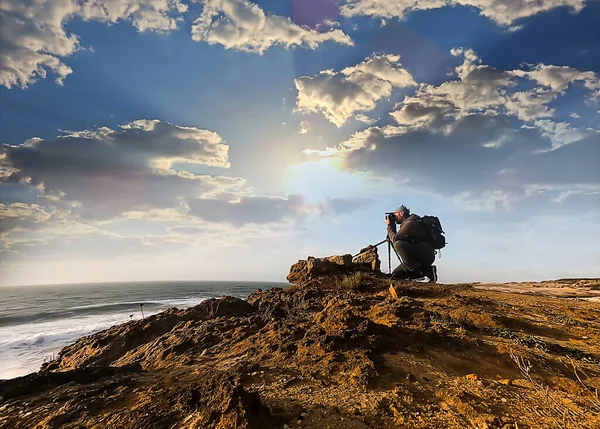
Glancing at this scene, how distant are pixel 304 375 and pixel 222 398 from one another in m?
1.61

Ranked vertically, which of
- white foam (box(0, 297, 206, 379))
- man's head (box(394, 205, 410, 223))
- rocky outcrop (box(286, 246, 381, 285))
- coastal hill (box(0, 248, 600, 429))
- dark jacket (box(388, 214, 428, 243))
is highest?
man's head (box(394, 205, 410, 223))

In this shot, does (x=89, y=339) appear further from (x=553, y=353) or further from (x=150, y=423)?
(x=553, y=353)

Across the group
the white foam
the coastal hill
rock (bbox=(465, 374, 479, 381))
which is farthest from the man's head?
the white foam

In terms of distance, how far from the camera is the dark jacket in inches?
666

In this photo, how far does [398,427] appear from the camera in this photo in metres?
3.60

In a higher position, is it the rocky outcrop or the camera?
the camera

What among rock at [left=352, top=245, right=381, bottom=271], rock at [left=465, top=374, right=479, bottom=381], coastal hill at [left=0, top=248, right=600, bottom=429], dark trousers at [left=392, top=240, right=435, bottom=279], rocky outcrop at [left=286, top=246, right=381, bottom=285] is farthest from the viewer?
rock at [left=352, top=245, right=381, bottom=271]

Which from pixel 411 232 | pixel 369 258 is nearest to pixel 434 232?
pixel 411 232

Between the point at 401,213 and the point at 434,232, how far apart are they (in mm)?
2024

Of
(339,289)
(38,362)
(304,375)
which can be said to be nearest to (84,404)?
(304,375)

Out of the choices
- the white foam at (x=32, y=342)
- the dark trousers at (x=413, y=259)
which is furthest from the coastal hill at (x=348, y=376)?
the white foam at (x=32, y=342)

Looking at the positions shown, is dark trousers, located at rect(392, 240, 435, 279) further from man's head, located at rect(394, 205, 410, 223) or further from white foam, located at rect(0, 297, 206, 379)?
white foam, located at rect(0, 297, 206, 379)

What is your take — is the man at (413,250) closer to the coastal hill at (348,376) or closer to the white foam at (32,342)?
the coastal hill at (348,376)

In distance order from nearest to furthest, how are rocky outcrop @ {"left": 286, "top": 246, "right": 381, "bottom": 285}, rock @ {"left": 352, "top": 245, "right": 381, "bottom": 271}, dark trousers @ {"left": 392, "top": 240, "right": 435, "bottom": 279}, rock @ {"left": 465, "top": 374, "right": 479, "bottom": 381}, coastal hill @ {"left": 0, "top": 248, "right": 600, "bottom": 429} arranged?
coastal hill @ {"left": 0, "top": 248, "right": 600, "bottom": 429}, rock @ {"left": 465, "top": 374, "right": 479, "bottom": 381}, rocky outcrop @ {"left": 286, "top": 246, "right": 381, "bottom": 285}, dark trousers @ {"left": 392, "top": 240, "right": 435, "bottom": 279}, rock @ {"left": 352, "top": 245, "right": 381, "bottom": 271}
